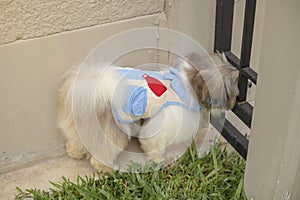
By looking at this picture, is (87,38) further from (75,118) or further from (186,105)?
(186,105)

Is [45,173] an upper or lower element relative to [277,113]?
lower

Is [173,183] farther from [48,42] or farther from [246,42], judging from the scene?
[48,42]

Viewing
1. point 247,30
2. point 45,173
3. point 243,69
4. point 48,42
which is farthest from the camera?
point 45,173

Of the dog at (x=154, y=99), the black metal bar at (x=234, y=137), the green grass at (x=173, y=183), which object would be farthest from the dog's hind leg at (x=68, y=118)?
the black metal bar at (x=234, y=137)

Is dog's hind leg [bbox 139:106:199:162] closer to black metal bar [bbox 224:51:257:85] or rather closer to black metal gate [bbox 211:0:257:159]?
black metal gate [bbox 211:0:257:159]

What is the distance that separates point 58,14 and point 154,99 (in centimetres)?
56

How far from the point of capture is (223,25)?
2574 millimetres

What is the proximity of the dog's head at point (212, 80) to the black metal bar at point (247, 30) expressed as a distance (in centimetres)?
7

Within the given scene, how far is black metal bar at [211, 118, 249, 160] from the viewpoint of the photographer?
2543 mm

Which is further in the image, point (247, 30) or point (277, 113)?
point (247, 30)

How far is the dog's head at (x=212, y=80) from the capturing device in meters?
2.37

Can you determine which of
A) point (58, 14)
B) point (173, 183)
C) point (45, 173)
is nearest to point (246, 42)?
point (173, 183)

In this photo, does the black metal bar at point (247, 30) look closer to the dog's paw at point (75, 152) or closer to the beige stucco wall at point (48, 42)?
the beige stucco wall at point (48, 42)

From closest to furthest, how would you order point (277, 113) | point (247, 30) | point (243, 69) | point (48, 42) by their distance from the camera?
1. point (277, 113)
2. point (247, 30)
3. point (243, 69)
4. point (48, 42)
